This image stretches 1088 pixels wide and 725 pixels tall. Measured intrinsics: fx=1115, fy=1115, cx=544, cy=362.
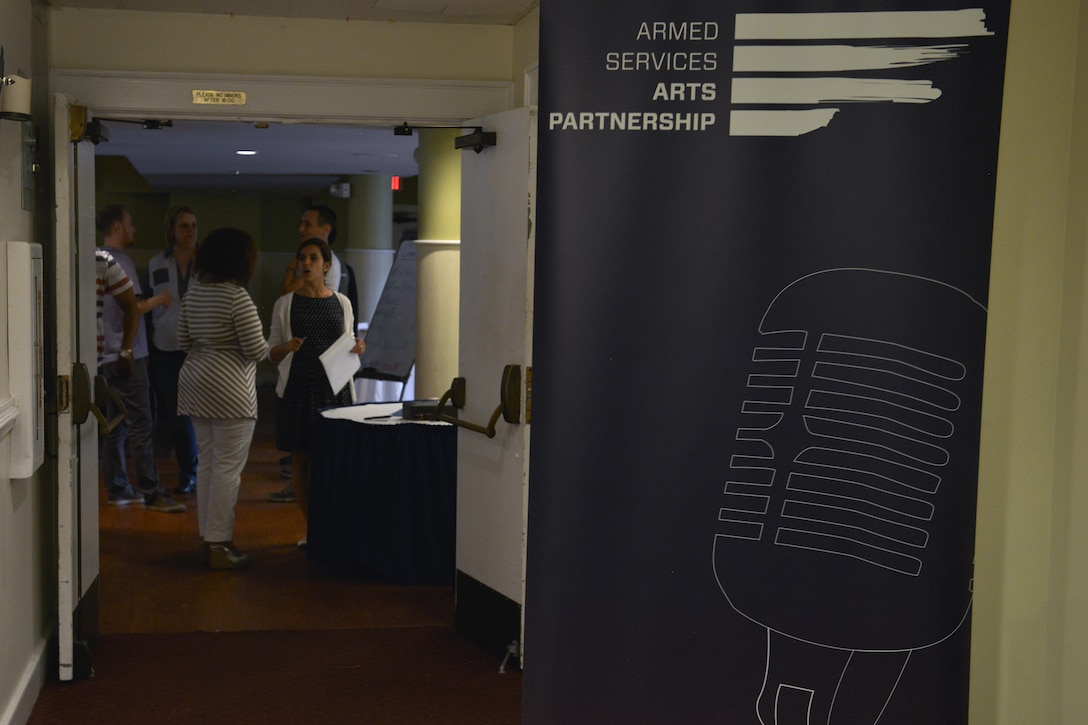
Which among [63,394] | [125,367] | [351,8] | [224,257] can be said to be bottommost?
[125,367]

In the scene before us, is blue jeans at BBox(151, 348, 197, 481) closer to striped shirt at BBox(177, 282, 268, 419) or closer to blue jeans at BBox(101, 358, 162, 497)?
blue jeans at BBox(101, 358, 162, 497)

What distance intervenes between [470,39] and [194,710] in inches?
97.1

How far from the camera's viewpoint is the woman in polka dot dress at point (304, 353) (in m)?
5.39

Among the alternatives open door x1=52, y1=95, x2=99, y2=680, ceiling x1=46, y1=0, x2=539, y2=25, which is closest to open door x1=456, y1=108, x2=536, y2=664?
ceiling x1=46, y1=0, x2=539, y2=25

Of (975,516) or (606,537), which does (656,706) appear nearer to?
(606,537)

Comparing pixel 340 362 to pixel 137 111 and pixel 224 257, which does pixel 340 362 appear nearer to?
pixel 224 257

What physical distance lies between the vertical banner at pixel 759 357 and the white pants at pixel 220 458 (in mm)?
3250

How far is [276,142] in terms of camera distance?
29.6 feet

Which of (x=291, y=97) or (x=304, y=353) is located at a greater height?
(x=291, y=97)

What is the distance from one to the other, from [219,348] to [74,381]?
150 centimetres

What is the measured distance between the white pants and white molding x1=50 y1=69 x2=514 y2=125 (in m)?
1.66

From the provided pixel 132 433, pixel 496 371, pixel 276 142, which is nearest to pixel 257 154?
pixel 276 142

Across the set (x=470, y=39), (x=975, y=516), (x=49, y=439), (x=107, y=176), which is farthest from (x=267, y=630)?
(x=107, y=176)

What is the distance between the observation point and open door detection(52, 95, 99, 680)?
11.3 ft
